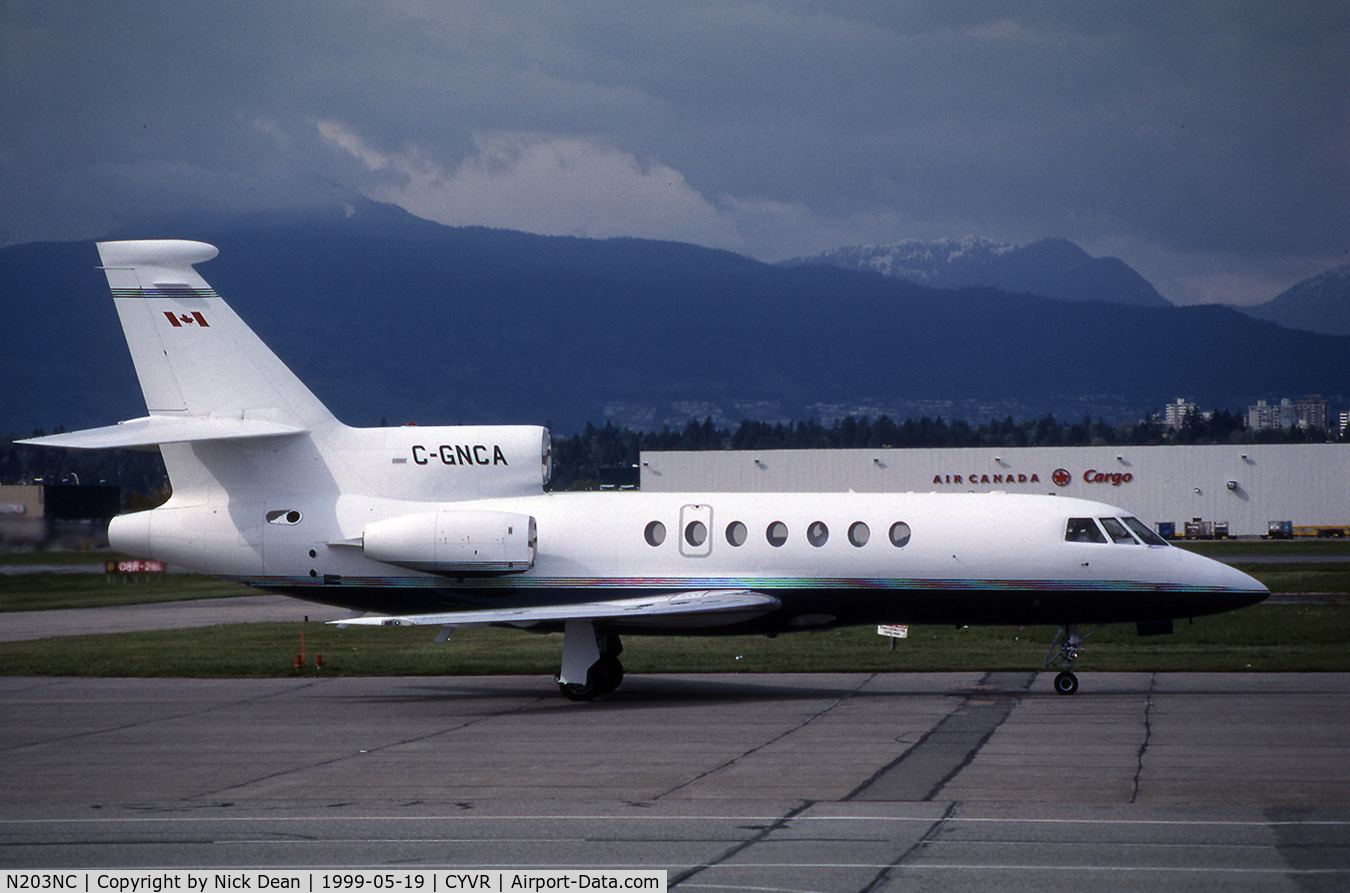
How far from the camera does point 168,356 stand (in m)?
25.1

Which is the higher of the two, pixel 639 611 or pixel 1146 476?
pixel 1146 476

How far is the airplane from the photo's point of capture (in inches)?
936

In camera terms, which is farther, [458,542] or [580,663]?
[458,542]

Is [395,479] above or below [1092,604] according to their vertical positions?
above

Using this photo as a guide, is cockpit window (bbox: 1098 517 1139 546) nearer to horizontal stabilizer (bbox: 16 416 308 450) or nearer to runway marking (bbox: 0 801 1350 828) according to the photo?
runway marking (bbox: 0 801 1350 828)

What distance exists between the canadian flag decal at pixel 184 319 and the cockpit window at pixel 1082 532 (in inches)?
611

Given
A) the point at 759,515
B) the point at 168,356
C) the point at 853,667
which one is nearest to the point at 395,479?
the point at 168,356

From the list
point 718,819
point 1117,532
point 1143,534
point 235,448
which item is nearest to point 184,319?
point 235,448

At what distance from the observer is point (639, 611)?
892 inches

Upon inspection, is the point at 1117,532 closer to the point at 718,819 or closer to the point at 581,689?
the point at 581,689

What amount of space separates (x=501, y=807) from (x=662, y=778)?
7.89 ft

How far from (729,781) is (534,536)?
29.7ft

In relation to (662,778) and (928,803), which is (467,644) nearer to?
(662,778)

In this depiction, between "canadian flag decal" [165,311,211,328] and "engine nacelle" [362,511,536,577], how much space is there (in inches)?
196
